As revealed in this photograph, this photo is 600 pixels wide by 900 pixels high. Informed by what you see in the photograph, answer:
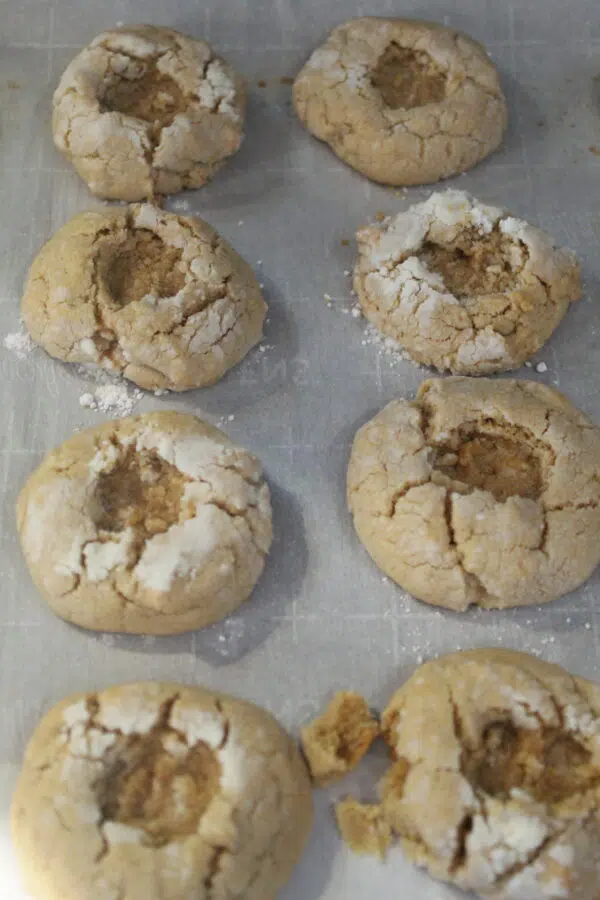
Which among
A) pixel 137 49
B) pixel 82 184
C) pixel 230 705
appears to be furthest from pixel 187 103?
pixel 230 705

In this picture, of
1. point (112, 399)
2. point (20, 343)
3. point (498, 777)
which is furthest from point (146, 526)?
point (498, 777)

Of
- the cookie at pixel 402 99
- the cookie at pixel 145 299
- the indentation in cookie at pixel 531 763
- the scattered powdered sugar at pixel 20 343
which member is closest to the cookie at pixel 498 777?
the indentation in cookie at pixel 531 763

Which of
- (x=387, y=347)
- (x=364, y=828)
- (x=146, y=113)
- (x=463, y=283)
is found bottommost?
(x=364, y=828)

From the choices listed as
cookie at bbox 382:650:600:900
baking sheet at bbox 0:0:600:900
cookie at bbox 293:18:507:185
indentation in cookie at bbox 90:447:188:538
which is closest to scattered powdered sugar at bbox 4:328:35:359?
baking sheet at bbox 0:0:600:900

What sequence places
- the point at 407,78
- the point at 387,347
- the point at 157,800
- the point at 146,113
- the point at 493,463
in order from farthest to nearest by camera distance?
the point at 407,78 → the point at 146,113 → the point at 387,347 → the point at 493,463 → the point at 157,800

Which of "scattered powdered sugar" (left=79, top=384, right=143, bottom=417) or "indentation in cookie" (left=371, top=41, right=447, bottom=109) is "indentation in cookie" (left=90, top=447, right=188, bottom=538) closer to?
"scattered powdered sugar" (left=79, top=384, right=143, bottom=417)

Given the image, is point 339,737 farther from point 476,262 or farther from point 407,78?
point 407,78
